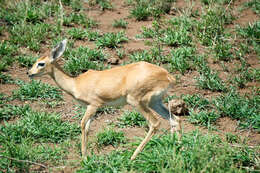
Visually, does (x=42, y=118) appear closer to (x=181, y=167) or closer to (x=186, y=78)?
(x=181, y=167)

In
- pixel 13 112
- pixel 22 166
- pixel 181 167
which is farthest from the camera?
pixel 13 112

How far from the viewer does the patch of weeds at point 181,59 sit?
839 centimetres

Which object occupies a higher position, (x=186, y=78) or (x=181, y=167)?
(x=181, y=167)

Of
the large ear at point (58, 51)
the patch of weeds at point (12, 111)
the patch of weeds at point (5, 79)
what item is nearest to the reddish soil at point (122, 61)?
the patch of weeds at point (5, 79)

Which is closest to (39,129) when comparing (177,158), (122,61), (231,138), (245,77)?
(177,158)

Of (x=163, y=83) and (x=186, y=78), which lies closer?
(x=163, y=83)

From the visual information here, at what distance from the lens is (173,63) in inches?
336

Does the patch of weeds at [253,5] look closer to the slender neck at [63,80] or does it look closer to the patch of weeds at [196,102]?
the patch of weeds at [196,102]

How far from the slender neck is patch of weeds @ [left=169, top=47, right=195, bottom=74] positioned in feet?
10.5

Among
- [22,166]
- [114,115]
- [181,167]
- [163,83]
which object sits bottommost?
[114,115]

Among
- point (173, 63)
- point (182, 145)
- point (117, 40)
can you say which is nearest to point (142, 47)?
point (117, 40)

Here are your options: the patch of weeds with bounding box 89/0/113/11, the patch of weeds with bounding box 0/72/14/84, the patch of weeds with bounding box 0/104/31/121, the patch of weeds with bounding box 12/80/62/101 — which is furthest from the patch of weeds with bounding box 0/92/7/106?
the patch of weeds with bounding box 89/0/113/11

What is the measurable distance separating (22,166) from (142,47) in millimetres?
5387

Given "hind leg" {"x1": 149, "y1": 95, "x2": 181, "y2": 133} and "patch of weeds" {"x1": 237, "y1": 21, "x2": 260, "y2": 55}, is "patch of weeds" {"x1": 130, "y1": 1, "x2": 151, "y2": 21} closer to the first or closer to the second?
"patch of weeds" {"x1": 237, "y1": 21, "x2": 260, "y2": 55}
